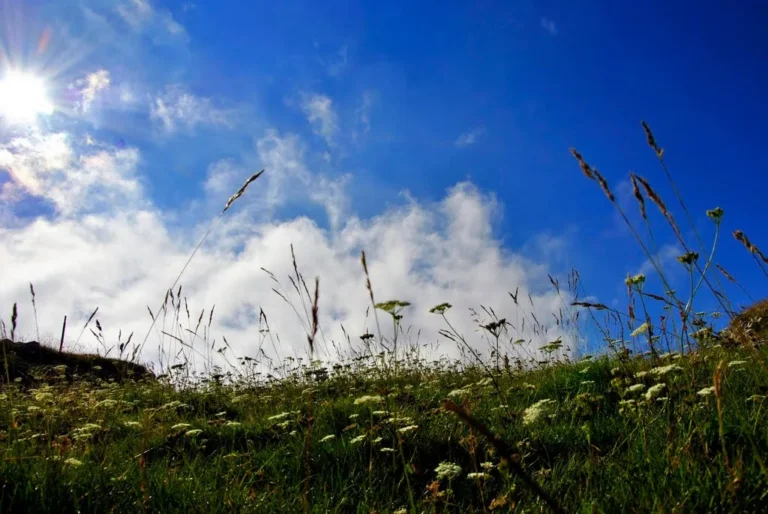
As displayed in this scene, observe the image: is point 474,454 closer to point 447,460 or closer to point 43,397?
point 447,460

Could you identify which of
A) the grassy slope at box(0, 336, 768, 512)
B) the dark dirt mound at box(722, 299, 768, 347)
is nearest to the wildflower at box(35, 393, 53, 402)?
the grassy slope at box(0, 336, 768, 512)

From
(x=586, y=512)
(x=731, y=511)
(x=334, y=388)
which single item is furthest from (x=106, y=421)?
(x=731, y=511)

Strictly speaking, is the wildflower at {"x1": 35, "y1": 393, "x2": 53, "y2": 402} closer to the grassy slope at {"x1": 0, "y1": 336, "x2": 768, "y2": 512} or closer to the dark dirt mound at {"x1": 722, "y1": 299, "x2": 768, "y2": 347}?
the grassy slope at {"x1": 0, "y1": 336, "x2": 768, "y2": 512}

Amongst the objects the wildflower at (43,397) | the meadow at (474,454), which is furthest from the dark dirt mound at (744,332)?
the wildflower at (43,397)

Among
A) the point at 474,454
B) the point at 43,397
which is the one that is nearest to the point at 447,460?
the point at 474,454

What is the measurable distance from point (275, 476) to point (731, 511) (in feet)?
8.80

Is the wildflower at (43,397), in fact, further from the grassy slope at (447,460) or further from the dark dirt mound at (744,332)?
the dark dirt mound at (744,332)

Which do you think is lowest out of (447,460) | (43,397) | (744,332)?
(447,460)

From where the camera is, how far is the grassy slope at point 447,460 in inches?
90.2

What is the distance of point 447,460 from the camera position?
12.4ft

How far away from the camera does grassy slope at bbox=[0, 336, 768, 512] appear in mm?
2291

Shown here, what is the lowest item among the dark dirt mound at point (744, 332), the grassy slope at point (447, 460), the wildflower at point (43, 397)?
the grassy slope at point (447, 460)

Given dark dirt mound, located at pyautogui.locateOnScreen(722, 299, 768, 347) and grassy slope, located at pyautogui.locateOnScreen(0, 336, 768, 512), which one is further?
dark dirt mound, located at pyautogui.locateOnScreen(722, 299, 768, 347)

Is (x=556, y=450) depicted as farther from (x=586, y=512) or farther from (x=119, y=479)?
(x=119, y=479)
